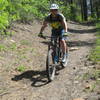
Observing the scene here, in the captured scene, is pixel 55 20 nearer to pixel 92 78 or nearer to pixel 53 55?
pixel 53 55

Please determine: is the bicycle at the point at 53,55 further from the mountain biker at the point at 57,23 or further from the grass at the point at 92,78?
the grass at the point at 92,78

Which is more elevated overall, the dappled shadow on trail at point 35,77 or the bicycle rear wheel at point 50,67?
the bicycle rear wheel at point 50,67

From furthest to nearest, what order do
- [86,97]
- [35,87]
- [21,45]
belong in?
1. [21,45]
2. [35,87]
3. [86,97]

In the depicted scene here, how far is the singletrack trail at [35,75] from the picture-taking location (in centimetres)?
706

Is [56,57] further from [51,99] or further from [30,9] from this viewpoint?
[30,9]

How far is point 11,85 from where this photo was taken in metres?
8.02

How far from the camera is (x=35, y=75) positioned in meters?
8.83

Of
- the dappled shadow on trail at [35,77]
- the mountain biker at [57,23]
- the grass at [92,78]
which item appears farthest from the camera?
the mountain biker at [57,23]

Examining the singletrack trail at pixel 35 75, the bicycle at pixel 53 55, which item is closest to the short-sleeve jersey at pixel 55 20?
the bicycle at pixel 53 55

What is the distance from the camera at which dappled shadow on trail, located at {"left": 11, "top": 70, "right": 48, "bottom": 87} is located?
8.03 metres

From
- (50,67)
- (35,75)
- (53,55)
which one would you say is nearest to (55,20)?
(53,55)

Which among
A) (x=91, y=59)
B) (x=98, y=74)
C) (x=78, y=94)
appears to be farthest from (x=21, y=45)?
(x=78, y=94)

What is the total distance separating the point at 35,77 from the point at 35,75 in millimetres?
208

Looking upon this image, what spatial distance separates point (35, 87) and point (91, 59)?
3.20m
